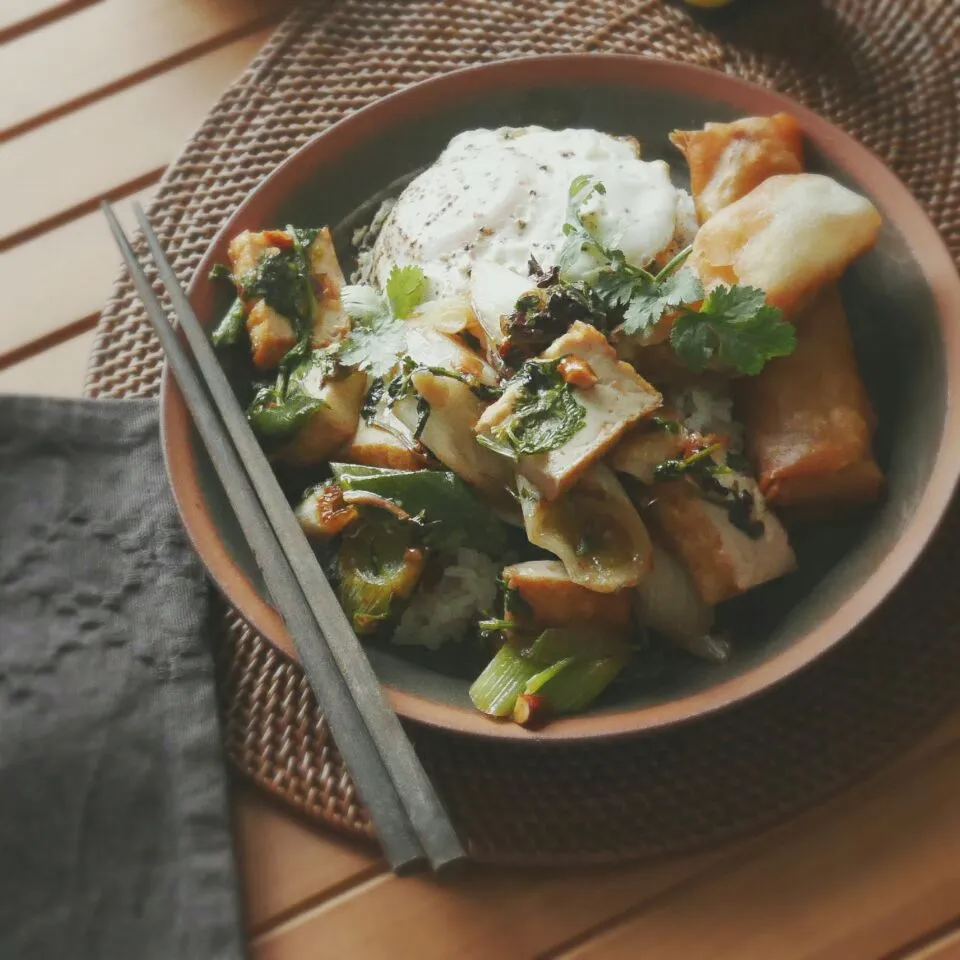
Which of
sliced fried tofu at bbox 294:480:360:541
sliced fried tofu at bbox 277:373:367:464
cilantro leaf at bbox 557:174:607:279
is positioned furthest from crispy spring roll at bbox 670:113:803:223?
sliced fried tofu at bbox 294:480:360:541

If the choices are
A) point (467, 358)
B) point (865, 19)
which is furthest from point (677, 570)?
point (865, 19)

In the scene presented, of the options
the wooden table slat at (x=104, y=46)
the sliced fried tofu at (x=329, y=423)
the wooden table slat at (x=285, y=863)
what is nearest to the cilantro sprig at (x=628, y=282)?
the sliced fried tofu at (x=329, y=423)

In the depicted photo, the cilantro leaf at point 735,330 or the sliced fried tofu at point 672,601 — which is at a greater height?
the cilantro leaf at point 735,330

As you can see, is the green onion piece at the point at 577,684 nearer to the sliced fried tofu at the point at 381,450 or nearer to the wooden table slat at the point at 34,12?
the sliced fried tofu at the point at 381,450

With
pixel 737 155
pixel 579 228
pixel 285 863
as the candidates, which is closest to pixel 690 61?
pixel 737 155

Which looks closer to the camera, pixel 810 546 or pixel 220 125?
pixel 810 546

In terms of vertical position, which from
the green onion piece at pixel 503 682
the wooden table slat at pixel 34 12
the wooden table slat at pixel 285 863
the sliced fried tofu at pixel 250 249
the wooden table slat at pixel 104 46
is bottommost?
the wooden table slat at pixel 285 863

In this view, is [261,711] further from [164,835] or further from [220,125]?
[220,125]
